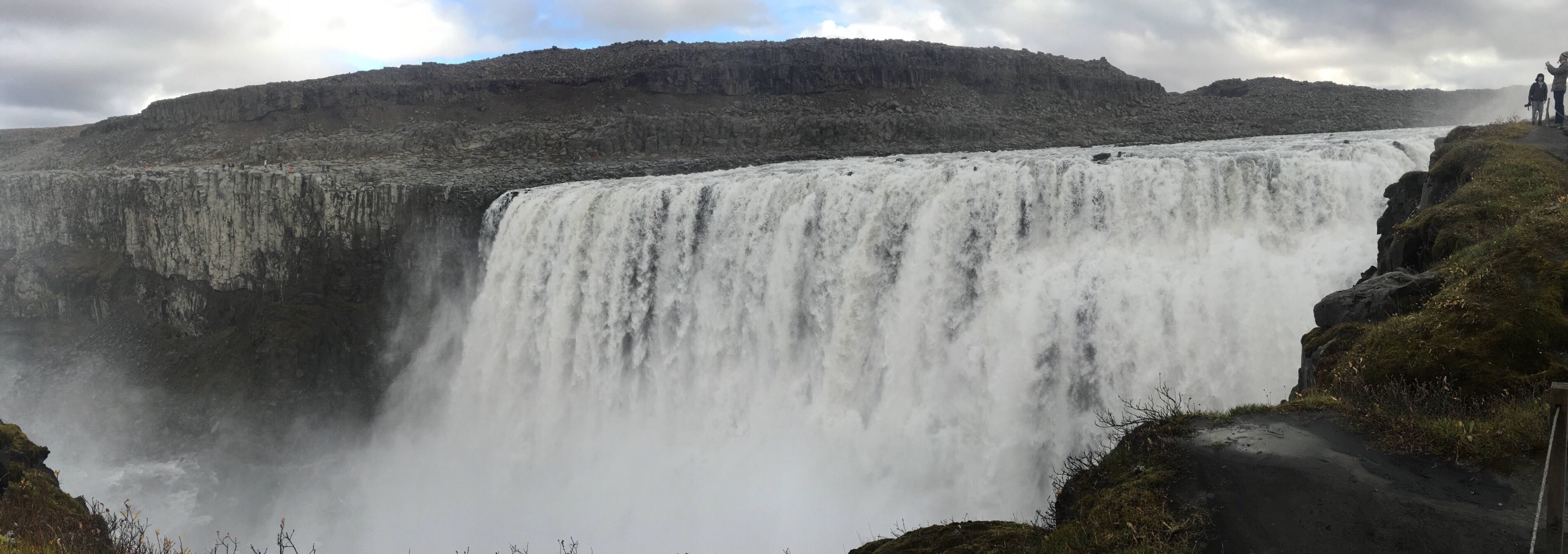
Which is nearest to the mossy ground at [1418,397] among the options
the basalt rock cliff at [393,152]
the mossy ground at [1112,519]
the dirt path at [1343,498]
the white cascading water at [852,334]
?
the mossy ground at [1112,519]

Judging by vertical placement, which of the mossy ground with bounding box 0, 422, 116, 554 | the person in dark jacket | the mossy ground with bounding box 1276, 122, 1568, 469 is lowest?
the mossy ground with bounding box 0, 422, 116, 554

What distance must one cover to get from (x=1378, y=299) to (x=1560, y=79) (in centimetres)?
973

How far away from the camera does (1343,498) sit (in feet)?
26.9

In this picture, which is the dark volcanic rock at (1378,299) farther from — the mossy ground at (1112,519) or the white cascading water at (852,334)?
the mossy ground at (1112,519)

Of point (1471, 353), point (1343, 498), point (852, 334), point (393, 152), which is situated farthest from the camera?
point (393, 152)

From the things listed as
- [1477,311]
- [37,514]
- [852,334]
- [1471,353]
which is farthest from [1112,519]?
→ [852,334]

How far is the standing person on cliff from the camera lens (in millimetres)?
17875

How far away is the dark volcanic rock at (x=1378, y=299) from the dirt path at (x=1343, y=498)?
3817 mm

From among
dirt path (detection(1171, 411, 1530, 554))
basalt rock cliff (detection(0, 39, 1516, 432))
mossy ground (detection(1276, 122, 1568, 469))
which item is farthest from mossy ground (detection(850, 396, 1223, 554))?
basalt rock cliff (detection(0, 39, 1516, 432))

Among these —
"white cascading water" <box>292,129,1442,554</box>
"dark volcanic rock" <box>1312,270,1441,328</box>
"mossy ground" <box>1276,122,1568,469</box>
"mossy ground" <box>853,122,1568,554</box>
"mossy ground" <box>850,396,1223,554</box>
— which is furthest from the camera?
"white cascading water" <box>292,129,1442,554</box>

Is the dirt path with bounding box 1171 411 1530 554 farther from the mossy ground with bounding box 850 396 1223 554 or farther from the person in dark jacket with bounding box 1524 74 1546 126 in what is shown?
the person in dark jacket with bounding box 1524 74 1546 126

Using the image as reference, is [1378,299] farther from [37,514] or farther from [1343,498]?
[37,514]

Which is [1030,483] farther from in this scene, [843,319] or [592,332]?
[592,332]

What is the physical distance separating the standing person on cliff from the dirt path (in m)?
13.4
